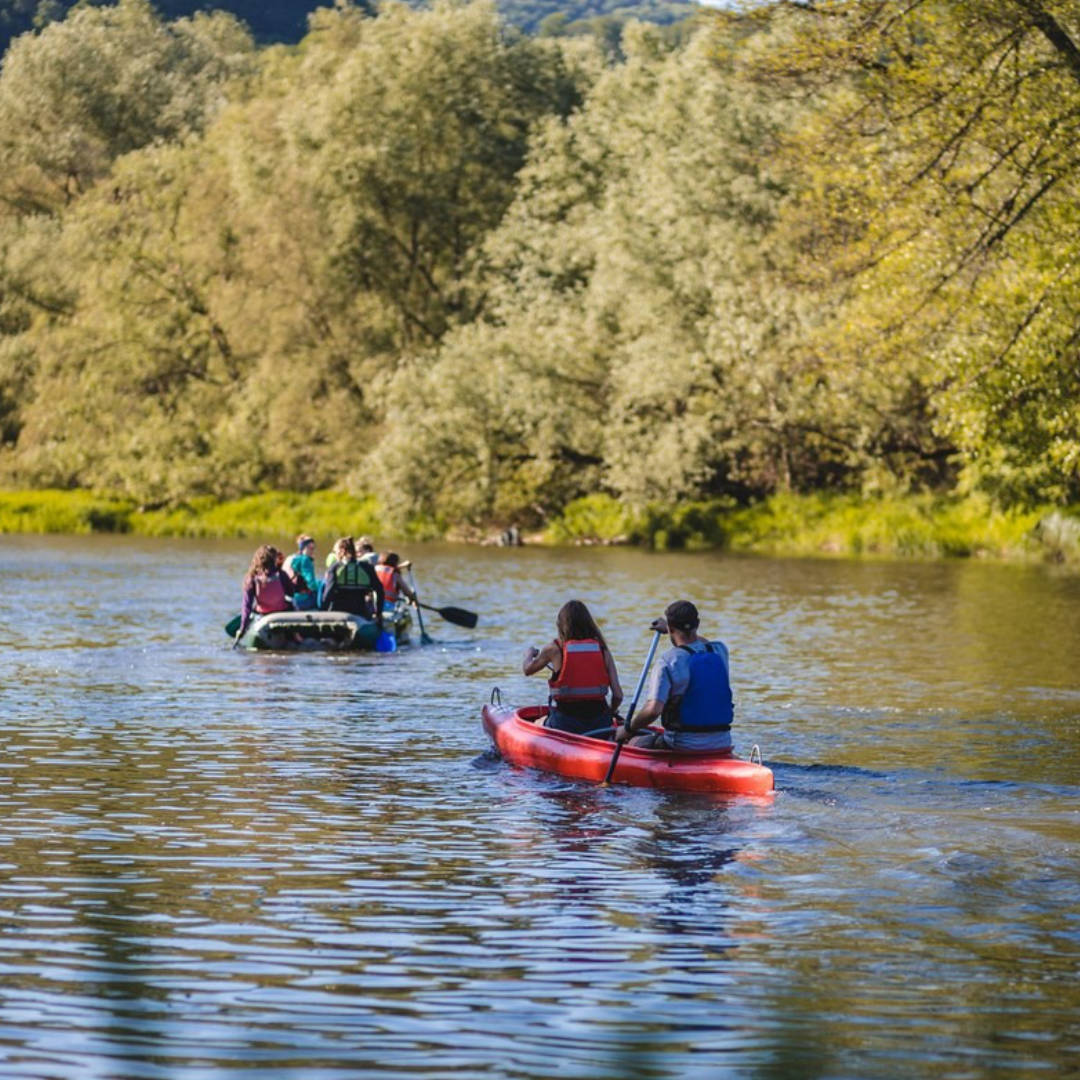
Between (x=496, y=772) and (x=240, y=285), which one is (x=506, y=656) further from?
(x=240, y=285)

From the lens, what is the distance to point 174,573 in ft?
132

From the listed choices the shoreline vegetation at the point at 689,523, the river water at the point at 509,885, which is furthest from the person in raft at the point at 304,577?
the shoreline vegetation at the point at 689,523

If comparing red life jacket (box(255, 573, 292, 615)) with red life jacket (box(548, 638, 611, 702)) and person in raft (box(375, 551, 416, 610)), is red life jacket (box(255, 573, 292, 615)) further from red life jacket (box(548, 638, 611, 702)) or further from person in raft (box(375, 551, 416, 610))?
red life jacket (box(548, 638, 611, 702))

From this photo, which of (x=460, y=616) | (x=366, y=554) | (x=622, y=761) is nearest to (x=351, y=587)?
(x=366, y=554)

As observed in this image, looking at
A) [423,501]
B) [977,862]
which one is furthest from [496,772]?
[423,501]

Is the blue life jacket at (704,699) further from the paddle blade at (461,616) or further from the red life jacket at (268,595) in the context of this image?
the paddle blade at (461,616)

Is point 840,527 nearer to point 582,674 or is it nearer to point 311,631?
point 311,631

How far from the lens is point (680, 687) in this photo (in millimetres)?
13508

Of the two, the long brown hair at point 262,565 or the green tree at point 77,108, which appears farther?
the green tree at point 77,108

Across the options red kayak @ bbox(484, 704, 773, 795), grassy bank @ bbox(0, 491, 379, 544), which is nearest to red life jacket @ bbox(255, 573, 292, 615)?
red kayak @ bbox(484, 704, 773, 795)

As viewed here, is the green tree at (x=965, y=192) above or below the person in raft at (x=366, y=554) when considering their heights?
above

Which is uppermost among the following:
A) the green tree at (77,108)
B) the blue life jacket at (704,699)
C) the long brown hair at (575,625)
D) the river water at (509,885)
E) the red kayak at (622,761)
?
the green tree at (77,108)

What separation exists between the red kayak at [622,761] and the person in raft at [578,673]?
12.4 inches

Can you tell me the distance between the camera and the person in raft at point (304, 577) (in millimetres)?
25922
